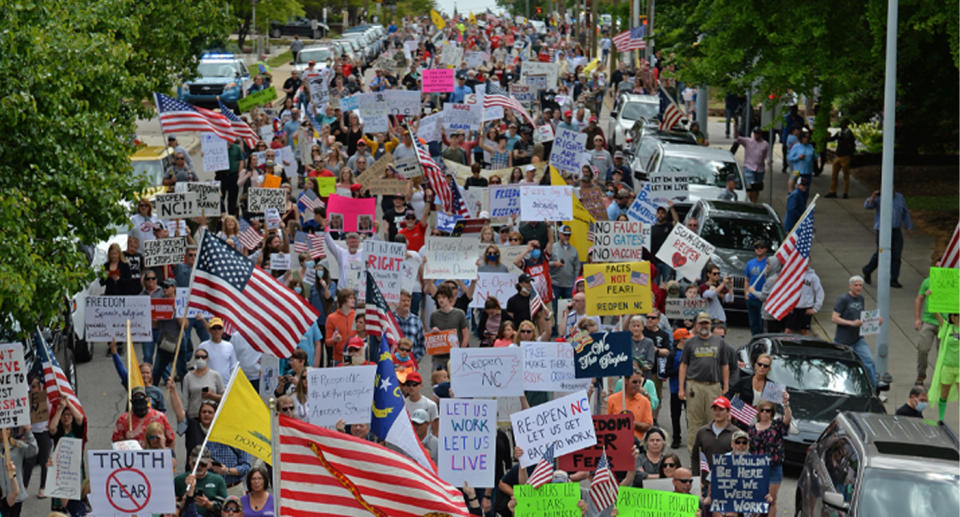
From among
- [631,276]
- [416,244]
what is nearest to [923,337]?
[631,276]

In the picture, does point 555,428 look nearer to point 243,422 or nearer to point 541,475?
point 541,475

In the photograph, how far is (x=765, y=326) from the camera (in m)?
19.2

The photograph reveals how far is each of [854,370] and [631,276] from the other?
2.76 m

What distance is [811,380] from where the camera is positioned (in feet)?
51.7

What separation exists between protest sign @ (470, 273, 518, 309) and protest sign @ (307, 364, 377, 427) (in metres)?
5.76

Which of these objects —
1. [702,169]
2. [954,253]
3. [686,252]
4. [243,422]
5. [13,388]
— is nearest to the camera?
[243,422]

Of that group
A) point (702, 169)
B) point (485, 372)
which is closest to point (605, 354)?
point (485, 372)

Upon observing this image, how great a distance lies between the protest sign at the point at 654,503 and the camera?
35.3 ft

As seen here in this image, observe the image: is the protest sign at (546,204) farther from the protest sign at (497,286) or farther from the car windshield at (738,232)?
the car windshield at (738,232)

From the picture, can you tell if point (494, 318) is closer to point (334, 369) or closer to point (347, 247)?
point (347, 247)

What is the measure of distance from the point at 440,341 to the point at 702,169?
38.7 ft

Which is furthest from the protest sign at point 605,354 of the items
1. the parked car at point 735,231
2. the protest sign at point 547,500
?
the parked car at point 735,231

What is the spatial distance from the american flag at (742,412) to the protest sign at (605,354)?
38.2 inches

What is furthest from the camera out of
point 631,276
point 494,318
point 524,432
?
point 494,318
